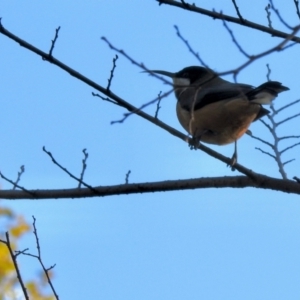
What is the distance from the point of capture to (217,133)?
628 cm

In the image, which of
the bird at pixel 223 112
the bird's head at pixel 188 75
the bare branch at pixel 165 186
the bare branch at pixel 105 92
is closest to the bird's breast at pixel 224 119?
the bird at pixel 223 112

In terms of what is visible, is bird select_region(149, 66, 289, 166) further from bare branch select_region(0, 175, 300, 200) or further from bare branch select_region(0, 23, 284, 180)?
bare branch select_region(0, 23, 284, 180)

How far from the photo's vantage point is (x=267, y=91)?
545 centimetres

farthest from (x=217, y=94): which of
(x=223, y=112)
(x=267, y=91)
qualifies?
(x=267, y=91)

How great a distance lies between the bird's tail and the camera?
17.5 feet

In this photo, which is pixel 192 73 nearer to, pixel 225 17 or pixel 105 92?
pixel 225 17

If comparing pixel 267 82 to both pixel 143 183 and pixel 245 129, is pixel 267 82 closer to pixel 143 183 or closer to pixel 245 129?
pixel 245 129

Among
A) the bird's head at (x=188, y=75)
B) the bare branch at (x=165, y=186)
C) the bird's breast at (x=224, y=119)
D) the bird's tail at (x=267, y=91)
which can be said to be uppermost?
the bird's head at (x=188, y=75)

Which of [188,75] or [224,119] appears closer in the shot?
[224,119]

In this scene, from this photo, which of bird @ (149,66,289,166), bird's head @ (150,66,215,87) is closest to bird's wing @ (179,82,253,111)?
bird @ (149,66,289,166)

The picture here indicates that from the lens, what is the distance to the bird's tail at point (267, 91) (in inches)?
210

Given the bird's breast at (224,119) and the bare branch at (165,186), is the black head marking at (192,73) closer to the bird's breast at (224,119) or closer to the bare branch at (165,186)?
the bird's breast at (224,119)

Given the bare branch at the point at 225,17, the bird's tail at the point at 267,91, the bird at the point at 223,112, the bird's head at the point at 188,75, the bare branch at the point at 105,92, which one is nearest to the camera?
the bare branch at the point at 105,92

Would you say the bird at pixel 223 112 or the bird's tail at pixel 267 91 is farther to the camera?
the bird at pixel 223 112
